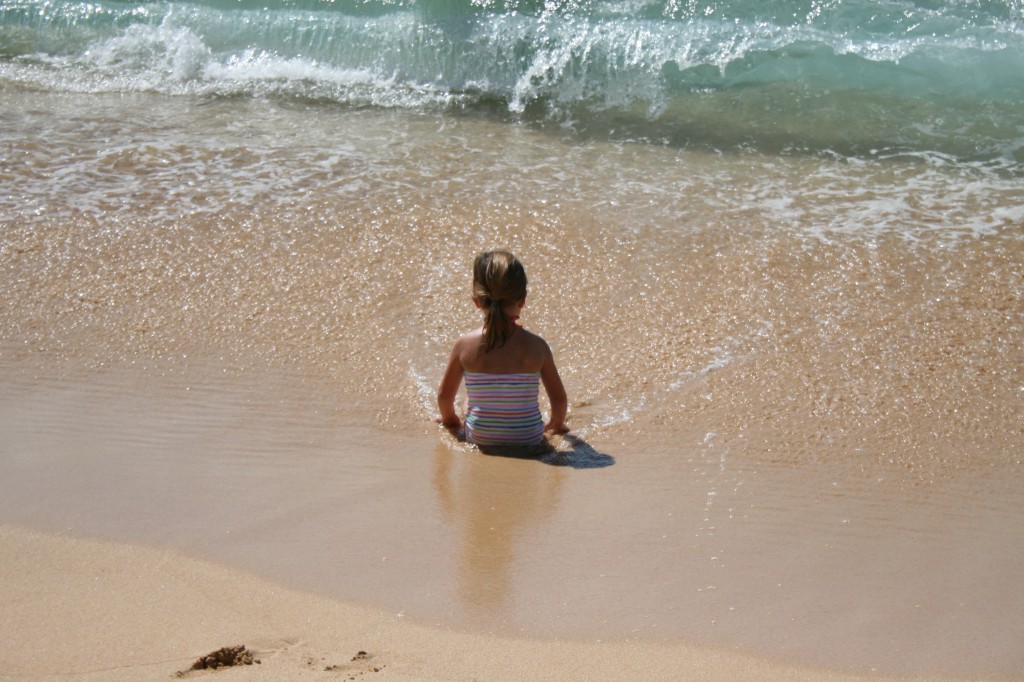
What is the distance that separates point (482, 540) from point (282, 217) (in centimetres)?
295

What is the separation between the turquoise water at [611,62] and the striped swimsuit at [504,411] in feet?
11.7

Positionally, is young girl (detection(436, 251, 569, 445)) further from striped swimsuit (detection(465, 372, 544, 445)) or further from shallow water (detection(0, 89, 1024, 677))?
shallow water (detection(0, 89, 1024, 677))

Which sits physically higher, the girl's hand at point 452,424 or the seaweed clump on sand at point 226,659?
the girl's hand at point 452,424

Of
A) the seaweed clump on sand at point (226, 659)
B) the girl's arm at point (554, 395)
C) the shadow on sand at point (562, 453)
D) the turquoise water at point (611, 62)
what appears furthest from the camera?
the turquoise water at point (611, 62)

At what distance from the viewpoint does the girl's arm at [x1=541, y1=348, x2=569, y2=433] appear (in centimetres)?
387

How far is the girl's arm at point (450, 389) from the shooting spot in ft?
12.7

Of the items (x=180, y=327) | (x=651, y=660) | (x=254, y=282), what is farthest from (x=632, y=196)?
(x=651, y=660)

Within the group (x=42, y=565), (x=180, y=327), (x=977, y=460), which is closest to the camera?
(x=42, y=565)

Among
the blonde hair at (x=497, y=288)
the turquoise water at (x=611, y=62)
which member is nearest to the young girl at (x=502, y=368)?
the blonde hair at (x=497, y=288)

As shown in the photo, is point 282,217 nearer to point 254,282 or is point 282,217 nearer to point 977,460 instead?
point 254,282

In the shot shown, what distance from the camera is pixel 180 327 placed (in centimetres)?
465

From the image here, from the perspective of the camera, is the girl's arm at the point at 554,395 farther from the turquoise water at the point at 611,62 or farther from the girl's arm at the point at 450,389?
the turquoise water at the point at 611,62

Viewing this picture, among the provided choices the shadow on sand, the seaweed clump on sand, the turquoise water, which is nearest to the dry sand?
the seaweed clump on sand

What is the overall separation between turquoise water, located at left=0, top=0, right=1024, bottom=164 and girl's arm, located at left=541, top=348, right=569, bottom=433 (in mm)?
3449
